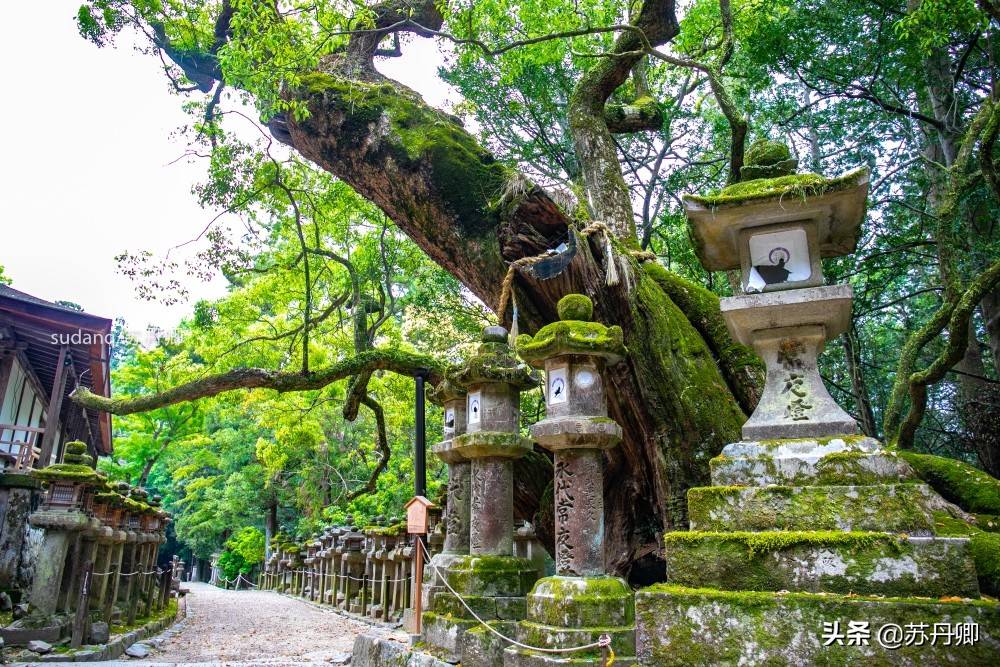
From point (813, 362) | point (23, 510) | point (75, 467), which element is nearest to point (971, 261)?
point (813, 362)

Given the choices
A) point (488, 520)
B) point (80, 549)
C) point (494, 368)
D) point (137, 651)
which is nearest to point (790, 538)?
point (488, 520)

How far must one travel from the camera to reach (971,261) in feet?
30.2

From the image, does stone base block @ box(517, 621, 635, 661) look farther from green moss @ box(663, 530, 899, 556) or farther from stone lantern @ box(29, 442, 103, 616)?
stone lantern @ box(29, 442, 103, 616)

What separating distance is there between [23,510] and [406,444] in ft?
30.4

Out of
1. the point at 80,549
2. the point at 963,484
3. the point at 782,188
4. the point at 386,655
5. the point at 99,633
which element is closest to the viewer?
the point at 782,188

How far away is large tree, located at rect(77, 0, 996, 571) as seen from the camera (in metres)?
6.13

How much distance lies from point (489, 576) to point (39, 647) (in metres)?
5.85

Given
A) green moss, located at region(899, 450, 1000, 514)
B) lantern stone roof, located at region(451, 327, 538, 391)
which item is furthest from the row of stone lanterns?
green moss, located at region(899, 450, 1000, 514)

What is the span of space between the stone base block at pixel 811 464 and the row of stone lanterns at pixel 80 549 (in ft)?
26.1

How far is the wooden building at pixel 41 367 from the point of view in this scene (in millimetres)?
11109

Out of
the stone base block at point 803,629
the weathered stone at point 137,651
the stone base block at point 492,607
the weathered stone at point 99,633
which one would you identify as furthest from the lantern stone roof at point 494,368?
the weathered stone at point 137,651

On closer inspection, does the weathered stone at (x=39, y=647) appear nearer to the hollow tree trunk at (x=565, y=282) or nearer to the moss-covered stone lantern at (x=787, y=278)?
the hollow tree trunk at (x=565, y=282)

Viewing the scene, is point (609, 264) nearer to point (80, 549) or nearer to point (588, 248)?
point (588, 248)

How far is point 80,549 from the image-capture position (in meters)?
8.34
